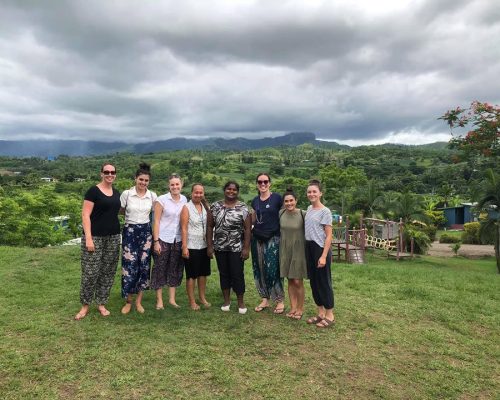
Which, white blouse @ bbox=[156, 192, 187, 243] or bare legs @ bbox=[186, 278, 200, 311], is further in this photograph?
bare legs @ bbox=[186, 278, 200, 311]

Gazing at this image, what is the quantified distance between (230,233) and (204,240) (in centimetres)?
42

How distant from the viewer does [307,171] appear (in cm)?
8294

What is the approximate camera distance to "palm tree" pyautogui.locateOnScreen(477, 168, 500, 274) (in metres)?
16.0

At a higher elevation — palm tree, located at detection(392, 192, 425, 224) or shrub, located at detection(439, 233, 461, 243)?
palm tree, located at detection(392, 192, 425, 224)

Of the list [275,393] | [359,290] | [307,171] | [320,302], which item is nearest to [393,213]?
[359,290]

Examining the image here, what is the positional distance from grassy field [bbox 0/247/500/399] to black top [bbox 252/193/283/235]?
1201mm

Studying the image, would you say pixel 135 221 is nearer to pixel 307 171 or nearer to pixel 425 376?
pixel 425 376

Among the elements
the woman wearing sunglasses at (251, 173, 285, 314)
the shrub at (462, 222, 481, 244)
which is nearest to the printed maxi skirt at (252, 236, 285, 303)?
the woman wearing sunglasses at (251, 173, 285, 314)

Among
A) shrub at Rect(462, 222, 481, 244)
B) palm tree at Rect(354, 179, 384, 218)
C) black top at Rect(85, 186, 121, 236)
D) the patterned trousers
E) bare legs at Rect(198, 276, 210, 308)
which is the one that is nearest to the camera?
black top at Rect(85, 186, 121, 236)

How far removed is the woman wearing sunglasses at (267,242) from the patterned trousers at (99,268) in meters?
1.81

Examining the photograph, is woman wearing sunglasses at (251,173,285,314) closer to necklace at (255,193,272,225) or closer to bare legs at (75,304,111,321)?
necklace at (255,193,272,225)

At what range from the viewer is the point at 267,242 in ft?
16.4

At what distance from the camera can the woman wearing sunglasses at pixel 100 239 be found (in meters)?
4.46

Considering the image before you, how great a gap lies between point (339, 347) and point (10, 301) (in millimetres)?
4692
